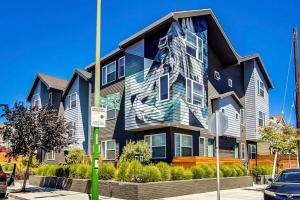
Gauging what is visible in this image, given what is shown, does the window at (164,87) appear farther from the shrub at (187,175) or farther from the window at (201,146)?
the shrub at (187,175)

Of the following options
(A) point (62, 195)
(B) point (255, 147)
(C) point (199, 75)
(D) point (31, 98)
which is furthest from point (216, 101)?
(D) point (31, 98)

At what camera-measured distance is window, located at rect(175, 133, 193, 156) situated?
25.2 m

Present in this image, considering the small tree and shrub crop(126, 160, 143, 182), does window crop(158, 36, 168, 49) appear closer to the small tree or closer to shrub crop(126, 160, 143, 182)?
the small tree

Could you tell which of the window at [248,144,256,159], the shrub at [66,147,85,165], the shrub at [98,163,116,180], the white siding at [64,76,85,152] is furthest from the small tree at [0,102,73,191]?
the window at [248,144,256,159]

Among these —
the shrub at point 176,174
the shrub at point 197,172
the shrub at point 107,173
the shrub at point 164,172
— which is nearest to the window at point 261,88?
the shrub at point 197,172

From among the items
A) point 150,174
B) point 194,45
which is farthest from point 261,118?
point 150,174

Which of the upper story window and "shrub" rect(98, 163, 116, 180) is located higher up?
the upper story window

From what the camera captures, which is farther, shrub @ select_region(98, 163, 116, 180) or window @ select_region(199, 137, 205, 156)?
window @ select_region(199, 137, 205, 156)

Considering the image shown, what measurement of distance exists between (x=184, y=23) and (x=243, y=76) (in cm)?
1155

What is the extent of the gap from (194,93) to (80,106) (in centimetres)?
1249

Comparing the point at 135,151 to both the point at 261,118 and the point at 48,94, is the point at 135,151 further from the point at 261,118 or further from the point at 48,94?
the point at 48,94

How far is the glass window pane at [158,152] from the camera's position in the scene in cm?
2534

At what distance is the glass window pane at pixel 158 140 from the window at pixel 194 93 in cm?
297

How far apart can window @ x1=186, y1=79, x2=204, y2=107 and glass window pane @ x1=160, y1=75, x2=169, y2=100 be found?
1.50 m
